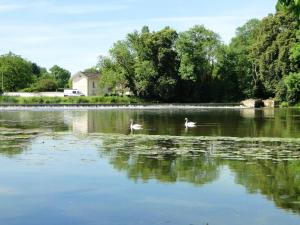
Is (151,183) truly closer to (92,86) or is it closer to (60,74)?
(92,86)

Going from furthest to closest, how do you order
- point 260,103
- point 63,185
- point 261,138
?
point 260,103 → point 261,138 → point 63,185

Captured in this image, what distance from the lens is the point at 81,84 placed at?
124 m

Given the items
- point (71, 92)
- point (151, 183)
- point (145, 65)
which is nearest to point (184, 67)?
point (145, 65)

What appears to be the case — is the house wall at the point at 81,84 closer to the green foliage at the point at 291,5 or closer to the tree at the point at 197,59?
the tree at the point at 197,59

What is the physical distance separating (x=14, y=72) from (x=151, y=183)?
116130mm

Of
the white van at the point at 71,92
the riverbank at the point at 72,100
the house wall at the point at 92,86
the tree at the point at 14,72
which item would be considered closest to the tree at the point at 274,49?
the riverbank at the point at 72,100

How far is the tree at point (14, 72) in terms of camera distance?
124 meters

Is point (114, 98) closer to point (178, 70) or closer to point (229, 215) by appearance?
point (178, 70)

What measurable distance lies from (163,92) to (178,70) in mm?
5307

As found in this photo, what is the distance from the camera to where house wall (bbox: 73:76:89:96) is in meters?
123

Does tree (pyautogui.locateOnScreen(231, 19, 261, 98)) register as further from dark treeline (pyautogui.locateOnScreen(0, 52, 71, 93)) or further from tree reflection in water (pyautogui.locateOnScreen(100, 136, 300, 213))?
tree reflection in water (pyautogui.locateOnScreen(100, 136, 300, 213))

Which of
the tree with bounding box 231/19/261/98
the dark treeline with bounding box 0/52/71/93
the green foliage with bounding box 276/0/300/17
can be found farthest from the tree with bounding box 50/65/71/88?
the green foliage with bounding box 276/0/300/17

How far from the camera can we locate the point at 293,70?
77875 mm

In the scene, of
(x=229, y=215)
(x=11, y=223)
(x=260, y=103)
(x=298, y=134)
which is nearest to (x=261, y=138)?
(x=298, y=134)
